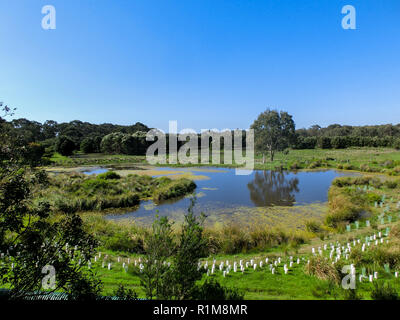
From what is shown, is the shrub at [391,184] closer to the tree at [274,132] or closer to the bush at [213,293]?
the bush at [213,293]

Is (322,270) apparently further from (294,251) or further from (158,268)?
(158,268)

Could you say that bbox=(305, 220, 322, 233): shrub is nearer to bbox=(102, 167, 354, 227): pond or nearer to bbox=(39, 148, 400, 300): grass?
bbox=(39, 148, 400, 300): grass

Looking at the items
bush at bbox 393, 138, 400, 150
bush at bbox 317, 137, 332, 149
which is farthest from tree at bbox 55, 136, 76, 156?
bush at bbox 393, 138, 400, 150

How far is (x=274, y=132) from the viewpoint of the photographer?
46.3 metres

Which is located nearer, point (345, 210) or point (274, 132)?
point (345, 210)

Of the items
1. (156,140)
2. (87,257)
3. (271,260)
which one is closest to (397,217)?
(271,260)

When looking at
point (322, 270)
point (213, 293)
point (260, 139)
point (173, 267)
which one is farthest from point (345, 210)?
point (260, 139)

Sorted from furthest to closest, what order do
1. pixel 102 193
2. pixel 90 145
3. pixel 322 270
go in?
pixel 90 145, pixel 102 193, pixel 322 270

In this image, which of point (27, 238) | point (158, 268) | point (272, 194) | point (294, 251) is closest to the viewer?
point (27, 238)

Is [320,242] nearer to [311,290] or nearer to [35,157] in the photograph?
[311,290]

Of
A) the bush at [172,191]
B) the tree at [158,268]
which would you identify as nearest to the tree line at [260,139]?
the bush at [172,191]

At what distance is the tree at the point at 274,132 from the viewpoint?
151 ft

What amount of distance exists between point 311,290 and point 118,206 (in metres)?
14.1

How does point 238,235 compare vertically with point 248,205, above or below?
above
